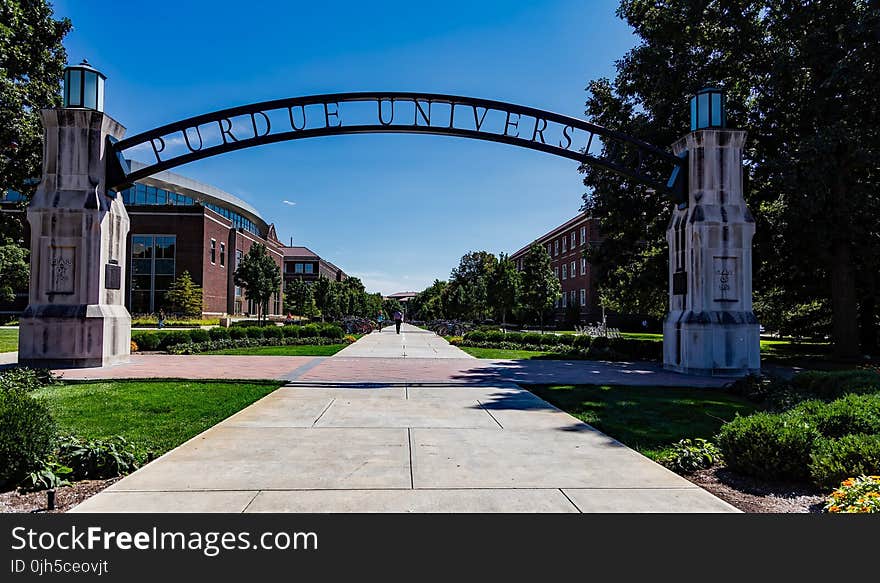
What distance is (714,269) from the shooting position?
13766 mm

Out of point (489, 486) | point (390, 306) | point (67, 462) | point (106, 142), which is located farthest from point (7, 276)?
point (390, 306)

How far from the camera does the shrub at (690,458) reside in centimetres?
538

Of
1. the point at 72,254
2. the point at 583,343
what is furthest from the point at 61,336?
the point at 583,343

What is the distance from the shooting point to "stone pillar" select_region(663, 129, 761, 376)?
1354cm

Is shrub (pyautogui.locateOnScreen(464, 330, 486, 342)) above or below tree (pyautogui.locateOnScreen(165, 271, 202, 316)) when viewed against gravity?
below

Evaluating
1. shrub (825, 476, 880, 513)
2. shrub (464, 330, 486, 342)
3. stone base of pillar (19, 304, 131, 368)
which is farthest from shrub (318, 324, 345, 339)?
shrub (825, 476, 880, 513)

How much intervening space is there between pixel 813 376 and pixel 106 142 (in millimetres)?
16168

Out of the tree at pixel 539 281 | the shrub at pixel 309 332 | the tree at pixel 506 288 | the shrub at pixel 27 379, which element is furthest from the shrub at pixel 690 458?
the tree at pixel 506 288

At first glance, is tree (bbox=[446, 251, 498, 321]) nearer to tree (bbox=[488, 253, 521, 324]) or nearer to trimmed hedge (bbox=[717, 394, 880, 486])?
tree (bbox=[488, 253, 521, 324])

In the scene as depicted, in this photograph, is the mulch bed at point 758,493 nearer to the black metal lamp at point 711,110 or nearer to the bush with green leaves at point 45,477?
the bush with green leaves at point 45,477

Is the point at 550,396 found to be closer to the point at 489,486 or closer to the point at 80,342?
the point at 489,486

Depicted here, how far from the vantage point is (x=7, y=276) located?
41719mm

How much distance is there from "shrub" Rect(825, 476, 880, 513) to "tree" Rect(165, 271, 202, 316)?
52864mm

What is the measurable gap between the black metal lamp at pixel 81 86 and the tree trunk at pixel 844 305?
73.1 feet
